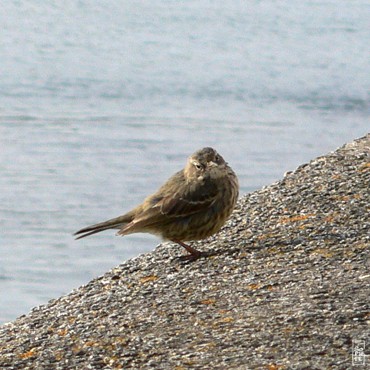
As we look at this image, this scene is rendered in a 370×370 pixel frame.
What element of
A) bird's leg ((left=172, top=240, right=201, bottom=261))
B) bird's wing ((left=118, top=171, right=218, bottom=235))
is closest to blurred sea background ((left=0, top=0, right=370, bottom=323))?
bird's wing ((left=118, top=171, right=218, bottom=235))

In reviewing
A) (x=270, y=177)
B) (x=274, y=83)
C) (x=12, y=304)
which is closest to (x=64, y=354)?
(x=12, y=304)

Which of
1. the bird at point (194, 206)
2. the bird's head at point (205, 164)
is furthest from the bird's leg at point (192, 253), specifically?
the bird's head at point (205, 164)

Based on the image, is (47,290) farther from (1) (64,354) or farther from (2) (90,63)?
(2) (90,63)

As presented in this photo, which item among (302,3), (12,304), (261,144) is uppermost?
(302,3)

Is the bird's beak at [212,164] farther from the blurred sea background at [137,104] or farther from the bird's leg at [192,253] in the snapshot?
the blurred sea background at [137,104]

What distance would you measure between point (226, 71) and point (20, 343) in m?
10.7

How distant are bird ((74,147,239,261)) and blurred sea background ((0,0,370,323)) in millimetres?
2878

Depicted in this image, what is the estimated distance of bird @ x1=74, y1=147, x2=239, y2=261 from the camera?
6.58 metres

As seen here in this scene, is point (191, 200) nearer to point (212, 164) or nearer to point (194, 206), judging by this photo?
point (194, 206)

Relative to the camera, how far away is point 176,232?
665cm

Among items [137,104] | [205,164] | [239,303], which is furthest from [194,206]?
[137,104]

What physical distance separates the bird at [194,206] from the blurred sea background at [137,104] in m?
2.88

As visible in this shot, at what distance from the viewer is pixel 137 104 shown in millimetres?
15039

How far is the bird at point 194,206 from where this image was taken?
259 inches
